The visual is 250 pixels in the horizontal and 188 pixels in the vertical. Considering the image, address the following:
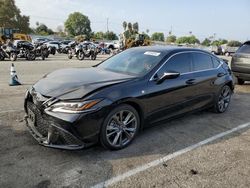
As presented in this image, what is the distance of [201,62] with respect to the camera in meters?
5.70

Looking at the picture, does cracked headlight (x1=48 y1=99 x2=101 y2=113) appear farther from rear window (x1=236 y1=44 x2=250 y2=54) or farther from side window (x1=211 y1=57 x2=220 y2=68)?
rear window (x1=236 y1=44 x2=250 y2=54)

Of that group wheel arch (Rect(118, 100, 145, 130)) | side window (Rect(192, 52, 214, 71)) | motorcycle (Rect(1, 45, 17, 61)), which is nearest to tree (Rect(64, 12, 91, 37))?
motorcycle (Rect(1, 45, 17, 61))

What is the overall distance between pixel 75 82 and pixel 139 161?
1505mm

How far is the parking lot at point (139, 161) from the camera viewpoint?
130 inches

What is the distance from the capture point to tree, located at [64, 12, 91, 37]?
109 m

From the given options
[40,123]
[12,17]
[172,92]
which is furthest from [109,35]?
[40,123]

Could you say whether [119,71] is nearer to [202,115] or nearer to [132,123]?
[132,123]

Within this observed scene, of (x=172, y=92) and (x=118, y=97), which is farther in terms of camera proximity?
(x=172, y=92)

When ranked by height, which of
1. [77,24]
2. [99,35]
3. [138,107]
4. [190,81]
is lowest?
[138,107]

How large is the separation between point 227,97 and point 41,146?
4494 millimetres

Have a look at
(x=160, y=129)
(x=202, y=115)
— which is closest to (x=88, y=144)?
(x=160, y=129)

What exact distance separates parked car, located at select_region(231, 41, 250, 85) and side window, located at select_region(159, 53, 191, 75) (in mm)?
5137

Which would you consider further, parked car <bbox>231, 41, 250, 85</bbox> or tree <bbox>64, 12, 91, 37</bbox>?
tree <bbox>64, 12, 91, 37</bbox>

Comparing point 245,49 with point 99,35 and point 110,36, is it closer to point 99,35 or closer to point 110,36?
point 110,36
